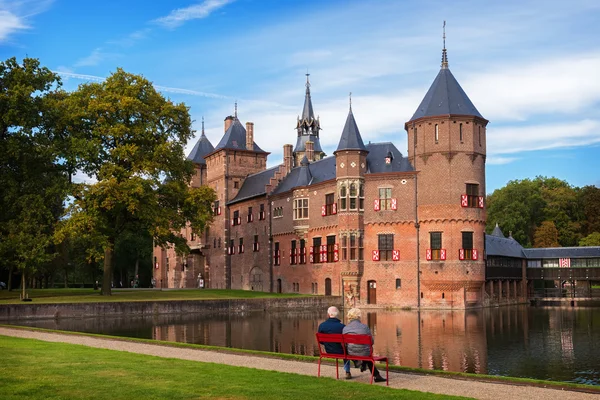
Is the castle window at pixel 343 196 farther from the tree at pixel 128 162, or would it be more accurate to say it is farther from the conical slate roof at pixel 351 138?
the tree at pixel 128 162

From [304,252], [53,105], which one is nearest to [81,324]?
[53,105]

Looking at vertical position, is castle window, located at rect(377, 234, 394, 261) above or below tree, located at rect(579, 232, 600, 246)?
below

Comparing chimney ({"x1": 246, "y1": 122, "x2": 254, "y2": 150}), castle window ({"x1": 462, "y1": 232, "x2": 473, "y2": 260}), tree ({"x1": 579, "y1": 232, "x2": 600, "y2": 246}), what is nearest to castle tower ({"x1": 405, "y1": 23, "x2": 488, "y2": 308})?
castle window ({"x1": 462, "y1": 232, "x2": 473, "y2": 260})

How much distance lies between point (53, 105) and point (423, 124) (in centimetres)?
2142

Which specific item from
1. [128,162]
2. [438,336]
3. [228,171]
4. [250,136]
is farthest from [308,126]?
[438,336]

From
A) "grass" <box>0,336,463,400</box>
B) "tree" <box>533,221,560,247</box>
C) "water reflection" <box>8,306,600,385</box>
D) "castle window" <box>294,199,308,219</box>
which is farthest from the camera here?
"tree" <box>533,221,560,247</box>

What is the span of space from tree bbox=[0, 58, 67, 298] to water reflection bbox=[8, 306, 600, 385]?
469 cm

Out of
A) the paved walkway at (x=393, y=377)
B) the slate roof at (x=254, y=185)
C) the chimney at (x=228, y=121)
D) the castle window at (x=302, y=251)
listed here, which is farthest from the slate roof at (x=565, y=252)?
the paved walkway at (x=393, y=377)

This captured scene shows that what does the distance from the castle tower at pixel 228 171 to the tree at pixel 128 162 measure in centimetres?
1977

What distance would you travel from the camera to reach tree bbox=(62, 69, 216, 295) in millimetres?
33844

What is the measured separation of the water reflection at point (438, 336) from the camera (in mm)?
15820

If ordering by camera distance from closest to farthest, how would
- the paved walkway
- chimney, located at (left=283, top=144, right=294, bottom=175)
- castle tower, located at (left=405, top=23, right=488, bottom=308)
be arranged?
the paved walkway
castle tower, located at (left=405, top=23, right=488, bottom=308)
chimney, located at (left=283, top=144, right=294, bottom=175)

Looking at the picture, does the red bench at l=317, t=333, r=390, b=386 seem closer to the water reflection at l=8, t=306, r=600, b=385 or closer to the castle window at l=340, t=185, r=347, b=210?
the water reflection at l=8, t=306, r=600, b=385

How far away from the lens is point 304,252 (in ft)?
159
